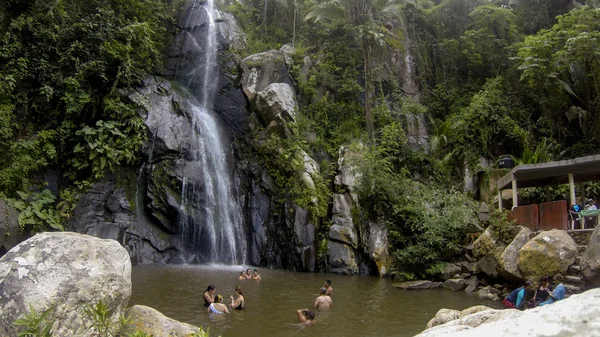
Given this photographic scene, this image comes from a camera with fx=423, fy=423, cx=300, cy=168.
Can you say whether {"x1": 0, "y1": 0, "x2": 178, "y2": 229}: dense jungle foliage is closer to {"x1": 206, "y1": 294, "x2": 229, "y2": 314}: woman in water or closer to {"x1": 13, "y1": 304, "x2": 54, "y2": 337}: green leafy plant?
{"x1": 206, "y1": 294, "x2": 229, "y2": 314}: woman in water

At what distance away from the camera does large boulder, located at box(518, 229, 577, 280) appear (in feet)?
34.7

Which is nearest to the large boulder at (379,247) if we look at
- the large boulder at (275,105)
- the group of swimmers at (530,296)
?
the group of swimmers at (530,296)

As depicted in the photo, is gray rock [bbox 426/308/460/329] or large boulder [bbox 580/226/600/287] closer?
gray rock [bbox 426/308/460/329]

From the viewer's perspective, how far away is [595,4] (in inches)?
797

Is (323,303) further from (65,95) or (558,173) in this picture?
(65,95)

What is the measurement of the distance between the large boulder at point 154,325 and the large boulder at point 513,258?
861 centimetres

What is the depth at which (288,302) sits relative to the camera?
33.8 feet

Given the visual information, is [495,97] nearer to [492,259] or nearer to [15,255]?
[492,259]

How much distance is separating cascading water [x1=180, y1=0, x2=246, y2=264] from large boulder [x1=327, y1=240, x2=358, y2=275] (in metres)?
3.60

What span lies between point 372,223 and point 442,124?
7.84 meters

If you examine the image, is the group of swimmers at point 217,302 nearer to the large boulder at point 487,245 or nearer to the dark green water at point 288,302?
the dark green water at point 288,302

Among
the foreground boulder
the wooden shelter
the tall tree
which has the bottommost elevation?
the foreground boulder

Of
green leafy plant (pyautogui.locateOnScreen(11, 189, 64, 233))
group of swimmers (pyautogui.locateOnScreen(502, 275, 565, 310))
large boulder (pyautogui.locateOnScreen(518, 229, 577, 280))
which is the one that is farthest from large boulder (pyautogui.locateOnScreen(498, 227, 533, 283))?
green leafy plant (pyautogui.locateOnScreen(11, 189, 64, 233))

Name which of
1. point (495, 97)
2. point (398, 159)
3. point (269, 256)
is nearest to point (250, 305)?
point (269, 256)
